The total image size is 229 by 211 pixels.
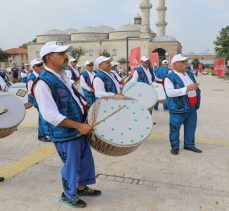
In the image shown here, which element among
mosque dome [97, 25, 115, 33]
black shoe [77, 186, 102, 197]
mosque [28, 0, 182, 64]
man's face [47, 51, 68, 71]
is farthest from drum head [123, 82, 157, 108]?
mosque dome [97, 25, 115, 33]

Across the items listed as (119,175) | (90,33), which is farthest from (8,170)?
(90,33)

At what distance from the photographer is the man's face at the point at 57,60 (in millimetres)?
3391

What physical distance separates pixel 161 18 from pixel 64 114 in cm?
6567

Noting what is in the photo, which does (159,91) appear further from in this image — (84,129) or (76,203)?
(84,129)

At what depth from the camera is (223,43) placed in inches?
1914

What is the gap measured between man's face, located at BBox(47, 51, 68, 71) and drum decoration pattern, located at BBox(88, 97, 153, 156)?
21.7 inches

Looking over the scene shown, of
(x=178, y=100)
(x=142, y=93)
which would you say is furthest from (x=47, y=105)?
(x=142, y=93)

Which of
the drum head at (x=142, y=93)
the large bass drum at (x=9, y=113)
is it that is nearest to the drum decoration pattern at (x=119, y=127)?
the large bass drum at (x=9, y=113)

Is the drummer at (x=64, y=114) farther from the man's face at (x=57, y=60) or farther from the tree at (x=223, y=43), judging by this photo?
the tree at (x=223, y=43)

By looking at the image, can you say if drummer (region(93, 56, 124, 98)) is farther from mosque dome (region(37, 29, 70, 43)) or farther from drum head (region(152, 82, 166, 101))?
mosque dome (region(37, 29, 70, 43))

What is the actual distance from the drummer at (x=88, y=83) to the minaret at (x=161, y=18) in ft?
192

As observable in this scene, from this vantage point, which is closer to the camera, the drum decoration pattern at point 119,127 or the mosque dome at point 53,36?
the drum decoration pattern at point 119,127

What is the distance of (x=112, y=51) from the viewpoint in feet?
236

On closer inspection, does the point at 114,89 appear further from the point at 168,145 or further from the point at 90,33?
the point at 90,33
